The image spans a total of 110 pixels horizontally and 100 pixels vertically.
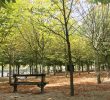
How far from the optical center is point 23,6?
21.1 m

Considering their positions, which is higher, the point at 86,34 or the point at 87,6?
the point at 87,6

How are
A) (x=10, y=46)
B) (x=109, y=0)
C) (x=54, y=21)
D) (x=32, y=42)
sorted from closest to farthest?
(x=109, y=0), (x=54, y=21), (x=10, y=46), (x=32, y=42)

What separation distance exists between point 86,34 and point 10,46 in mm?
8217

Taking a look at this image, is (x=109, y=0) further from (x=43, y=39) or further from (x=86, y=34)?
(x=43, y=39)

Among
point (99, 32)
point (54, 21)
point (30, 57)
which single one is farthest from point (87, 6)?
point (30, 57)

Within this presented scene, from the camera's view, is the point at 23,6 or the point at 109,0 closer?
the point at 109,0

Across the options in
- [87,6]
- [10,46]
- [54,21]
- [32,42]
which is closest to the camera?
[87,6]

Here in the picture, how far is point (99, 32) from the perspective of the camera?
2281 cm

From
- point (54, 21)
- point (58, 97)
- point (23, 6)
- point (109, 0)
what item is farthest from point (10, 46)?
point (109, 0)

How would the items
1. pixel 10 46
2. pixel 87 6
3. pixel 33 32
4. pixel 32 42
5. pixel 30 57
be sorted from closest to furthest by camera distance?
pixel 87 6
pixel 10 46
pixel 33 32
pixel 32 42
pixel 30 57

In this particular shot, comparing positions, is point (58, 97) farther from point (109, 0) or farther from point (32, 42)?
point (32, 42)

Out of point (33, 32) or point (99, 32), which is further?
point (33, 32)

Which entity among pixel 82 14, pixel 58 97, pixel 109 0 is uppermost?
pixel 82 14

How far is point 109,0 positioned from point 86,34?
56.0 ft
